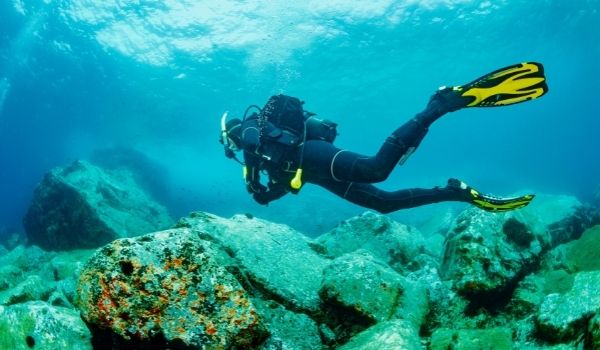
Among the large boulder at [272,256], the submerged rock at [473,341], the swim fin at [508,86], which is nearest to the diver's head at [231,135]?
the large boulder at [272,256]

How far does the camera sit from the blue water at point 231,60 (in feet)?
78.2

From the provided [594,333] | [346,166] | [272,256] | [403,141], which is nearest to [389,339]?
[594,333]

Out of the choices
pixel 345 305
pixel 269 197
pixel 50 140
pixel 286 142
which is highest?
pixel 50 140

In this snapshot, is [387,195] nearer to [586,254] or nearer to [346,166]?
[346,166]

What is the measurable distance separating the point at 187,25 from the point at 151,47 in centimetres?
358

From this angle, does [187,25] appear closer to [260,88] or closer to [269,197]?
[260,88]

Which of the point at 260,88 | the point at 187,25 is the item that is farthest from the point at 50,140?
the point at 187,25

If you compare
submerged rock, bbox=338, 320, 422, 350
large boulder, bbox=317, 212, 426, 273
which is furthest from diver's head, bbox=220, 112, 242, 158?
submerged rock, bbox=338, 320, 422, 350

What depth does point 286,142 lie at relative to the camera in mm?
5465

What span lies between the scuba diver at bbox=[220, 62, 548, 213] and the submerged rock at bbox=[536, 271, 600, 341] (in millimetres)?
2020

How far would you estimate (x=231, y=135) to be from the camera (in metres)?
6.02

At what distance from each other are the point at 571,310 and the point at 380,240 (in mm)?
4124

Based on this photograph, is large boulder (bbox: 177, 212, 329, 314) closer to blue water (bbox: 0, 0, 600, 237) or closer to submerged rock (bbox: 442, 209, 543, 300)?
submerged rock (bbox: 442, 209, 543, 300)

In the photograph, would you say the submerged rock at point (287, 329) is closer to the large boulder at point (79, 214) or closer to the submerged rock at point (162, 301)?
the submerged rock at point (162, 301)
